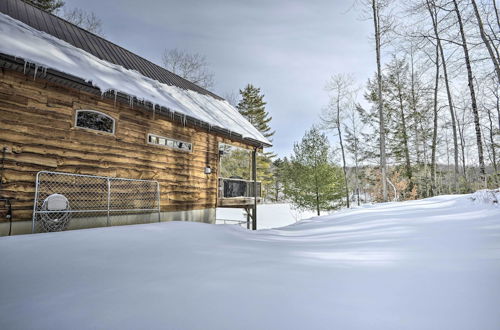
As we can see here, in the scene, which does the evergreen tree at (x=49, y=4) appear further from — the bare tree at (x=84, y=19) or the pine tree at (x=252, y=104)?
the pine tree at (x=252, y=104)

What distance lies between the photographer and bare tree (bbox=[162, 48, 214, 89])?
68.4 feet

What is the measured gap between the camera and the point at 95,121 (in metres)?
5.96

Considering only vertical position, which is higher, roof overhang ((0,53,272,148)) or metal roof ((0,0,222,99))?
metal roof ((0,0,222,99))

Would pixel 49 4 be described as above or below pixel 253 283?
above

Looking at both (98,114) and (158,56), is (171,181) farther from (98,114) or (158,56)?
(158,56)

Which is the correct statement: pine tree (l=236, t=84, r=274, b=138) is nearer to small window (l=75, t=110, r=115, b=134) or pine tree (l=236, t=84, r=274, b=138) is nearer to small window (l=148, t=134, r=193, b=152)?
small window (l=148, t=134, r=193, b=152)

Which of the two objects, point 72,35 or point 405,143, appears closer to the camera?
point 72,35

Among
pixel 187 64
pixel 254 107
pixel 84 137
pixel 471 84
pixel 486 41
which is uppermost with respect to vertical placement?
pixel 187 64

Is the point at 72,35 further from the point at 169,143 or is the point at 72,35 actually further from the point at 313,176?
the point at 313,176

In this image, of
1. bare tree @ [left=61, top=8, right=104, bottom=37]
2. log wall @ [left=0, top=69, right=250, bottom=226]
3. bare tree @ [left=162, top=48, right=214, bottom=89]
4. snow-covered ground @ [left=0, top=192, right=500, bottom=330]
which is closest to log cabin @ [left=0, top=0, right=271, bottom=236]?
log wall @ [left=0, top=69, right=250, bottom=226]

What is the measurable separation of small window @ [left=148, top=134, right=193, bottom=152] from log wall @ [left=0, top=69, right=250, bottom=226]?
0.43 ft

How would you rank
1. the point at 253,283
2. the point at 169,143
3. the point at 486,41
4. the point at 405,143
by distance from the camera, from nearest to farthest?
the point at 253,283 → the point at 169,143 → the point at 486,41 → the point at 405,143

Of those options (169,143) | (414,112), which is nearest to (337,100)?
(414,112)

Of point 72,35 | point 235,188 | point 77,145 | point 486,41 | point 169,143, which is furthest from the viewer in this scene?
point 235,188
